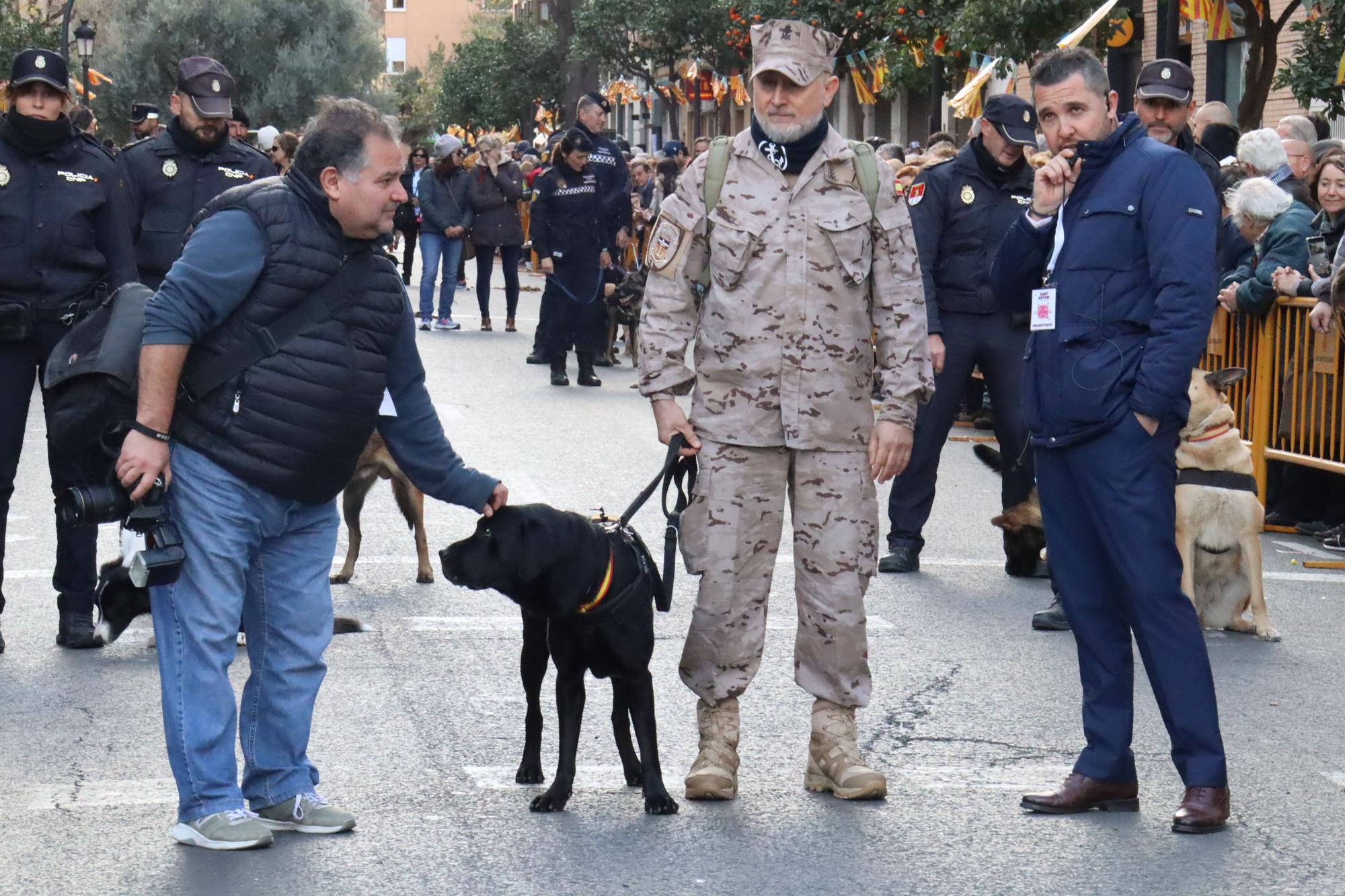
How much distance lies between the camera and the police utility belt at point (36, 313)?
6.86 meters

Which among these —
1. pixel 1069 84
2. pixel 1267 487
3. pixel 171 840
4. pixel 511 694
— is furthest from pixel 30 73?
pixel 1267 487

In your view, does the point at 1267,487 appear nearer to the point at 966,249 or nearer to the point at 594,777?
the point at 966,249

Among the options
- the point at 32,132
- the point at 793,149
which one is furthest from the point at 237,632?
the point at 32,132

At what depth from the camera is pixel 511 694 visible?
6457 millimetres

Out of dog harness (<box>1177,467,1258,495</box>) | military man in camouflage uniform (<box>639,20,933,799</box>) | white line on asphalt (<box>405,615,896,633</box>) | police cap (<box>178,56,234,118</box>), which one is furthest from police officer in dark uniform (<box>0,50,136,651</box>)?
dog harness (<box>1177,467,1258,495</box>)

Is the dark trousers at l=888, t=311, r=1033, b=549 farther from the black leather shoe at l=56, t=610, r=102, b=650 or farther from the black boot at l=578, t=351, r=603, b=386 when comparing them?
the black boot at l=578, t=351, r=603, b=386

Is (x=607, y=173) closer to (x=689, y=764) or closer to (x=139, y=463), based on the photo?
(x=689, y=764)

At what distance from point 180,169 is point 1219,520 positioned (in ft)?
14.7

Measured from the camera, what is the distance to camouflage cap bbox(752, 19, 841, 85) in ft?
16.6

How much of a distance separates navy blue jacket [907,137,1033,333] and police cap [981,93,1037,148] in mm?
236

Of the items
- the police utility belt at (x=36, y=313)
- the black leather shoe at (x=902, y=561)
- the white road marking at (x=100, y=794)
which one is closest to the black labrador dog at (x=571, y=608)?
the white road marking at (x=100, y=794)

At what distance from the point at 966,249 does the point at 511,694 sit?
10.8 feet

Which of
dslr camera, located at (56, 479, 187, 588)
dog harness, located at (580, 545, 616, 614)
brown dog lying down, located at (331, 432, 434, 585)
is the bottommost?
brown dog lying down, located at (331, 432, 434, 585)

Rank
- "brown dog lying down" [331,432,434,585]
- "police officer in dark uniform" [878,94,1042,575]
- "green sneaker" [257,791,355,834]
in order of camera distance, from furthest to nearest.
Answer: "police officer in dark uniform" [878,94,1042,575] < "brown dog lying down" [331,432,434,585] < "green sneaker" [257,791,355,834]
